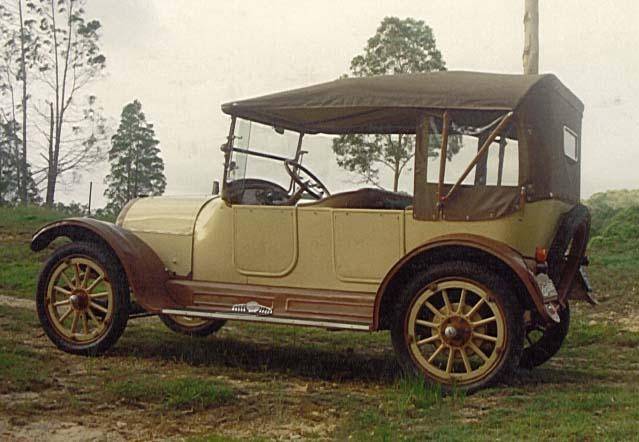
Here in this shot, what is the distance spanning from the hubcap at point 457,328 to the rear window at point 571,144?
144 cm

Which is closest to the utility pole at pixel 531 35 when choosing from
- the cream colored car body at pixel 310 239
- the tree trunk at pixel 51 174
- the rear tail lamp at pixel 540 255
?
the cream colored car body at pixel 310 239

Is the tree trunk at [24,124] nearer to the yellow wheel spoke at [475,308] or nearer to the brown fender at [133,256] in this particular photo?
the brown fender at [133,256]

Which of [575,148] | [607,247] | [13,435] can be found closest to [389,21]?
[607,247]

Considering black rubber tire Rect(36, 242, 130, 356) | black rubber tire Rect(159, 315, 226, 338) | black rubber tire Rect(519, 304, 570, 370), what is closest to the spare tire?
black rubber tire Rect(519, 304, 570, 370)

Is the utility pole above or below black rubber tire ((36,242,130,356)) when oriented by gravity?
above

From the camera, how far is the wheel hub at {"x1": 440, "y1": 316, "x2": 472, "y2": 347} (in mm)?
5648

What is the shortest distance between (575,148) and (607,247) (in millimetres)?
7654

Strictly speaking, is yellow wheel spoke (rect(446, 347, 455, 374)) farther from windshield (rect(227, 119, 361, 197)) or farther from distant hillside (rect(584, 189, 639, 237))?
distant hillside (rect(584, 189, 639, 237))

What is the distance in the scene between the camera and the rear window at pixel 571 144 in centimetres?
652

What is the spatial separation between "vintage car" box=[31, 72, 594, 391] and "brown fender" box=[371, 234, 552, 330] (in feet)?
0.05

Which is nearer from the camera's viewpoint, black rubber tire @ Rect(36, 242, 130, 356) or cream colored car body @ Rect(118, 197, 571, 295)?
cream colored car body @ Rect(118, 197, 571, 295)

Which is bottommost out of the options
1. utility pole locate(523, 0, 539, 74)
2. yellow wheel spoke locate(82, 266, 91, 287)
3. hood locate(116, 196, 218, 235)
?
yellow wheel spoke locate(82, 266, 91, 287)

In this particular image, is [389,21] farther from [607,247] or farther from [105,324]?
[105,324]

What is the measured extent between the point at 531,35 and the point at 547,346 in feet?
23.1
